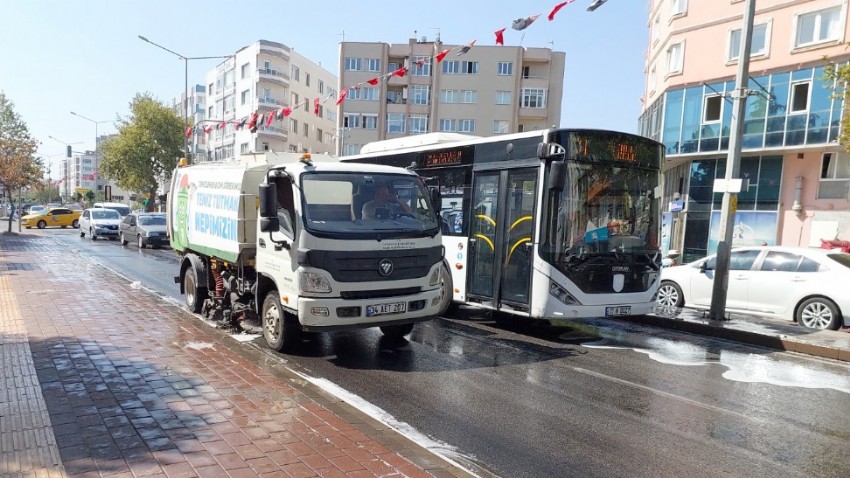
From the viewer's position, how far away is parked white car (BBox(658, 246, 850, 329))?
400 inches

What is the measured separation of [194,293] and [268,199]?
3893 millimetres

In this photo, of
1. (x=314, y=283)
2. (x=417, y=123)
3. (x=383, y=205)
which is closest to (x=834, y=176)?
(x=383, y=205)

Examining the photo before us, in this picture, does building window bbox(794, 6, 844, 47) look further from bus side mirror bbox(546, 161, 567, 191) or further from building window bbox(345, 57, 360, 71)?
building window bbox(345, 57, 360, 71)

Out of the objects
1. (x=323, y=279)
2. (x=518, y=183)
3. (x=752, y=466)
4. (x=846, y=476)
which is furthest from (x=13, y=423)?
(x=518, y=183)

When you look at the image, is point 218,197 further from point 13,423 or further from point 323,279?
point 13,423

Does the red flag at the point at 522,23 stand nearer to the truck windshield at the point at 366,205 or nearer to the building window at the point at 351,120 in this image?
the truck windshield at the point at 366,205

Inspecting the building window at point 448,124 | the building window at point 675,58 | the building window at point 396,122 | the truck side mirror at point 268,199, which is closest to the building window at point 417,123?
the building window at point 396,122

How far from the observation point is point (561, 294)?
8406 mm

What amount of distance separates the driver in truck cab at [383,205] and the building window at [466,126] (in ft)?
160

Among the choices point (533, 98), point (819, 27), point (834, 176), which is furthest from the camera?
point (533, 98)

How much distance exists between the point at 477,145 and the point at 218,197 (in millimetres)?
4417

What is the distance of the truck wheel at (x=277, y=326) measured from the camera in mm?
7293

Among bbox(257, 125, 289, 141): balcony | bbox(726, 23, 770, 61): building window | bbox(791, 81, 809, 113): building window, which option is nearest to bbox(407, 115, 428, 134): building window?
bbox(257, 125, 289, 141): balcony

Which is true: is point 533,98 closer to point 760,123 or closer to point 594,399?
point 760,123
